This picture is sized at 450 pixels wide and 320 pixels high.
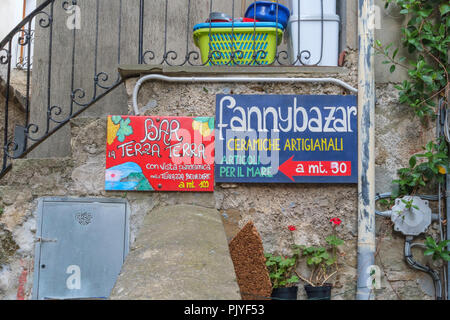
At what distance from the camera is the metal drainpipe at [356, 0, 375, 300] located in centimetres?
389

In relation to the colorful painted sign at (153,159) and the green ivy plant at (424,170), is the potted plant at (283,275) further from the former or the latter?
the green ivy plant at (424,170)

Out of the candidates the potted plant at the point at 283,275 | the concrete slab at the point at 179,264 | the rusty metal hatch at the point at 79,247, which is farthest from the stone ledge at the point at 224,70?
the potted plant at the point at 283,275

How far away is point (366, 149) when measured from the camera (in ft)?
13.0

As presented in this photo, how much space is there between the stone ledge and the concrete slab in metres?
1.07

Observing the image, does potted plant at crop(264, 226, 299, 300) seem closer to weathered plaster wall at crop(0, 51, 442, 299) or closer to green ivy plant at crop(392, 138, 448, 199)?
weathered plaster wall at crop(0, 51, 442, 299)

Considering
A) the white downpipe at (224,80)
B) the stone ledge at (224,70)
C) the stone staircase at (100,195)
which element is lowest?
the stone staircase at (100,195)

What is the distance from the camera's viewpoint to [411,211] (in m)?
3.94

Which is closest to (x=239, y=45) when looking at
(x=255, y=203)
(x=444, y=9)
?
(x=255, y=203)

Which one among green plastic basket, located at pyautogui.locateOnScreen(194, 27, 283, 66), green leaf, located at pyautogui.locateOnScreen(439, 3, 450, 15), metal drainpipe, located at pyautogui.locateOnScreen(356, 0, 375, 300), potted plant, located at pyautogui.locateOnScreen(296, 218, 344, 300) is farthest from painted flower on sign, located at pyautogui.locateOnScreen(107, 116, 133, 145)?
green leaf, located at pyautogui.locateOnScreen(439, 3, 450, 15)

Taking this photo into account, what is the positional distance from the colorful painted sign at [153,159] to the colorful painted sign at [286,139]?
0.12m

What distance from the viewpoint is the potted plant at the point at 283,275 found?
3797mm

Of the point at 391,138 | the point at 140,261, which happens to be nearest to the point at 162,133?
the point at 140,261

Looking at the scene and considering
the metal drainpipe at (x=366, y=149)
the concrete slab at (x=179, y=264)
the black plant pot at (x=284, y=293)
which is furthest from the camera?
the metal drainpipe at (x=366, y=149)

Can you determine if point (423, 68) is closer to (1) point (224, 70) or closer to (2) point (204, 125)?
(1) point (224, 70)
